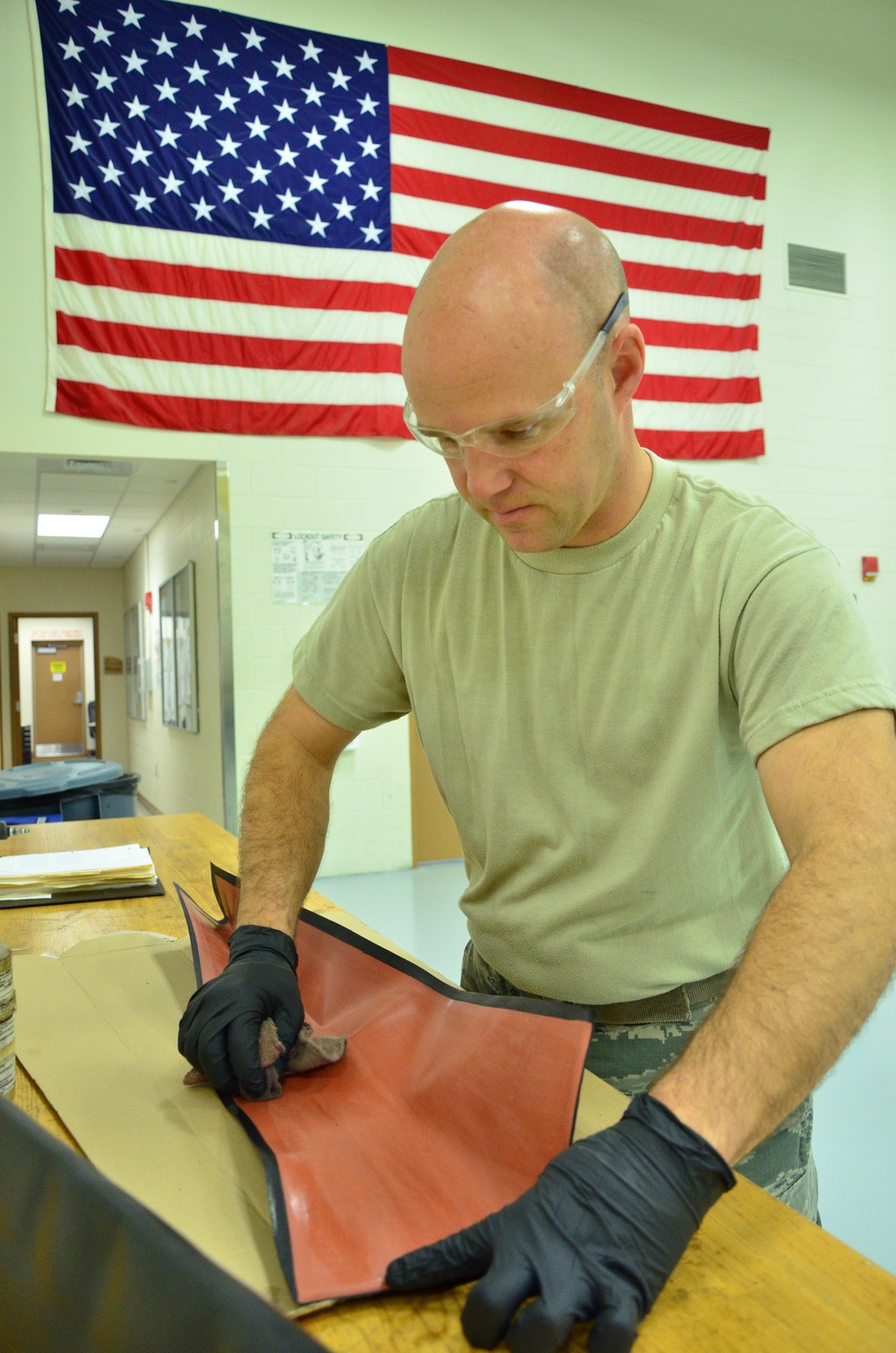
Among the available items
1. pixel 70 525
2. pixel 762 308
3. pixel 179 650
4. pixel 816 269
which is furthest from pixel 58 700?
pixel 816 269

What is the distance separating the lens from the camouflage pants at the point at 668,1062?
1.00 meters

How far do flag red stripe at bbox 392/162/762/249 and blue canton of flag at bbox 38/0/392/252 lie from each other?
0.71ft

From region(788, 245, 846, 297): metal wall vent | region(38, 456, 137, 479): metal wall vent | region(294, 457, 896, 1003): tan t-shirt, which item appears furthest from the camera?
region(788, 245, 846, 297): metal wall vent

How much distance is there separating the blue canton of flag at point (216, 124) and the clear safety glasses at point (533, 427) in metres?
4.17

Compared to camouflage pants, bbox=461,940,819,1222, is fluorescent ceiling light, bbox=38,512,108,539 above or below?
above

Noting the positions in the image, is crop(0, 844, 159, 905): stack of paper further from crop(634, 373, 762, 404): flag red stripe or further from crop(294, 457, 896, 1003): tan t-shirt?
crop(634, 373, 762, 404): flag red stripe

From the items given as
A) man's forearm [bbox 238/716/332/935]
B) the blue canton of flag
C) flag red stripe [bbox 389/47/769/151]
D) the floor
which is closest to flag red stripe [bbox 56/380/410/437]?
the blue canton of flag

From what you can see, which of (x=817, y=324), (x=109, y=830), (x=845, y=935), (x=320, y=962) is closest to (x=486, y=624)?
(x=320, y=962)

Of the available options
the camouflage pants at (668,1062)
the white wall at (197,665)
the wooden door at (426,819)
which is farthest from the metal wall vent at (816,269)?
the camouflage pants at (668,1062)

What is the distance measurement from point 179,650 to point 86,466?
57.9 inches

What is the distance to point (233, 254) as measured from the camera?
4.59m

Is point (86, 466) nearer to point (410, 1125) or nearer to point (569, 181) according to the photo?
point (569, 181)

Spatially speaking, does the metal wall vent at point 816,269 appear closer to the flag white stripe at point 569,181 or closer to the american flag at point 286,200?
the flag white stripe at point 569,181

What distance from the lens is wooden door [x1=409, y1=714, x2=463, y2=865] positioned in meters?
5.17
